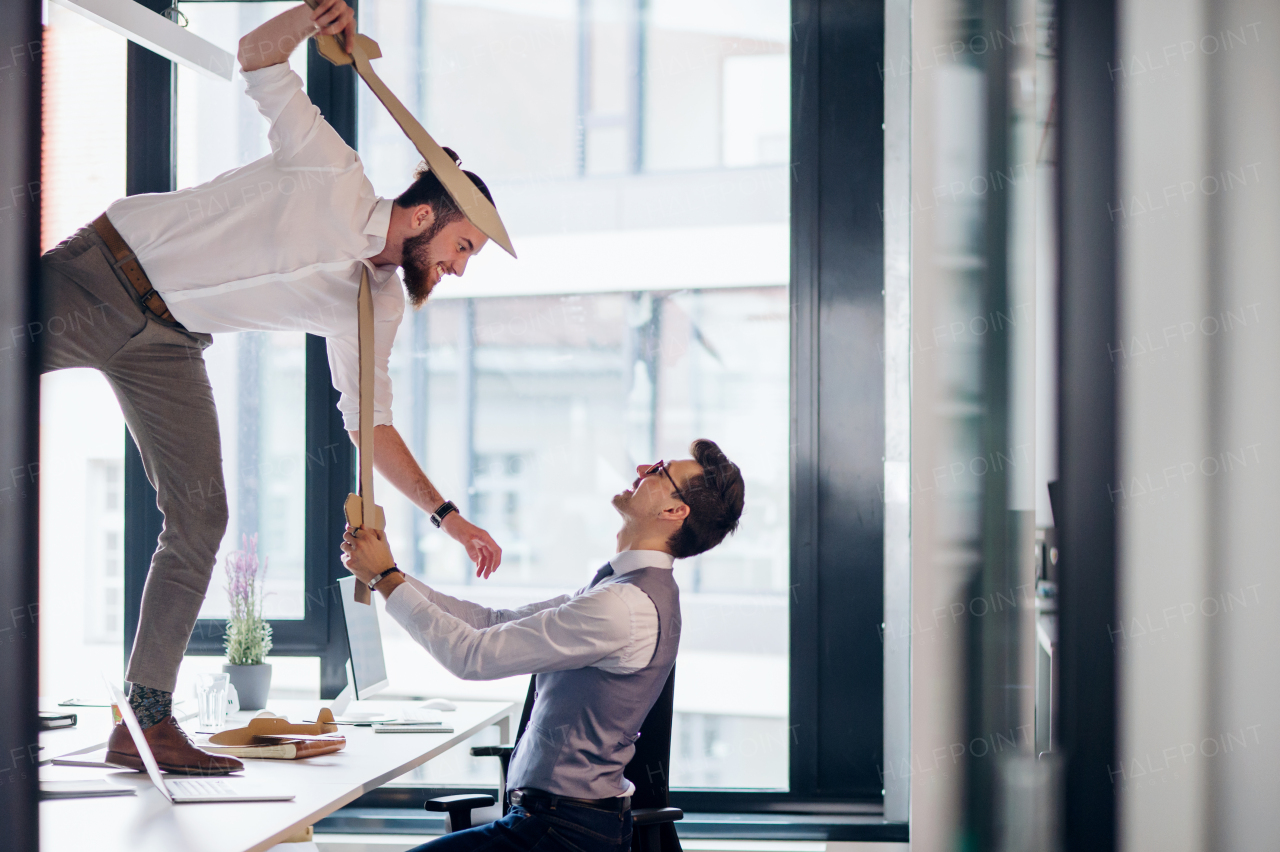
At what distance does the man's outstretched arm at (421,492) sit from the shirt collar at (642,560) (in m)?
0.24

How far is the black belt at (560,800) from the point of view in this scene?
5.59ft

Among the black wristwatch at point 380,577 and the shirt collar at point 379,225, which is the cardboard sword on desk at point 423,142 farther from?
the black wristwatch at point 380,577

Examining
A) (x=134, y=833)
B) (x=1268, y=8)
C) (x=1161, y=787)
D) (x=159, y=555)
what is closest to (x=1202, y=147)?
(x=1268, y=8)

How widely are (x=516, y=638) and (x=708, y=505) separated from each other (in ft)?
1.45

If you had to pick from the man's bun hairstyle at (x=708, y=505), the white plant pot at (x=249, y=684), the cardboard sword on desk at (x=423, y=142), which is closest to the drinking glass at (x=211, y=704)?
the white plant pot at (x=249, y=684)

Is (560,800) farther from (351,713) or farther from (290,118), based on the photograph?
(290,118)

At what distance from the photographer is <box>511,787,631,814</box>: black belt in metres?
1.70

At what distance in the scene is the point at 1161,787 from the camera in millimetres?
546

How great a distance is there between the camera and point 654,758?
1869mm

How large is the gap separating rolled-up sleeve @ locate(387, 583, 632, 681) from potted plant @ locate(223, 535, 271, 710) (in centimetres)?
92

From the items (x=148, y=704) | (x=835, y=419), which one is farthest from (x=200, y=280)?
(x=835, y=419)

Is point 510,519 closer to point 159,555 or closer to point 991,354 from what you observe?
point 159,555

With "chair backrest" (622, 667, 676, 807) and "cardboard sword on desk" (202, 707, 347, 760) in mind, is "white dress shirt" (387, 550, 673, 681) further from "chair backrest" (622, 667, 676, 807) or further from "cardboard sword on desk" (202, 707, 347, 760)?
"cardboard sword on desk" (202, 707, 347, 760)

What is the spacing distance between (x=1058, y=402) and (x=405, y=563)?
243 centimetres
